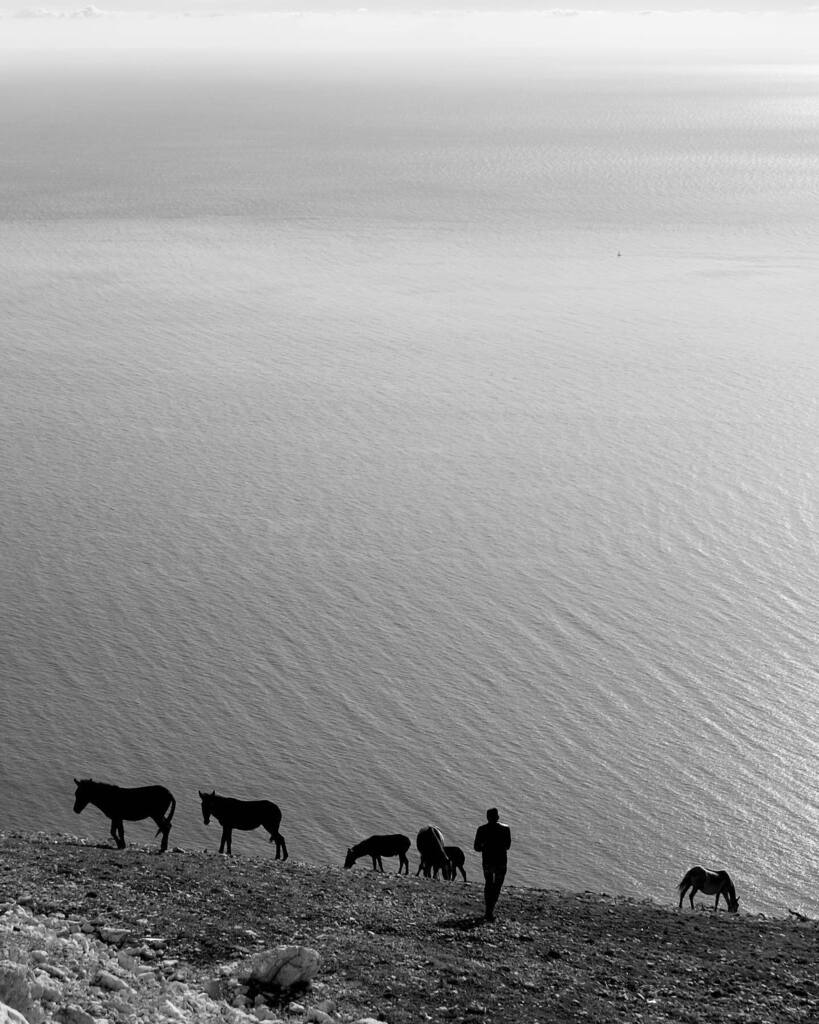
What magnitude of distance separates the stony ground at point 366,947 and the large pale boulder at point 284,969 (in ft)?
0.62

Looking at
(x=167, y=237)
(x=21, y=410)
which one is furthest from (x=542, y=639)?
(x=167, y=237)

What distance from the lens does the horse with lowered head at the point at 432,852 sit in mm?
21891

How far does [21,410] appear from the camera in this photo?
6162 centimetres

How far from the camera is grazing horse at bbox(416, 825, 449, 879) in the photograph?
2189 cm

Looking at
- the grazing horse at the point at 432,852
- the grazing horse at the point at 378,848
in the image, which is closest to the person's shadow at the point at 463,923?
the grazing horse at the point at 432,852

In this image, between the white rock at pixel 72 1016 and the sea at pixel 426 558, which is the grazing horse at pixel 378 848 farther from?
the white rock at pixel 72 1016

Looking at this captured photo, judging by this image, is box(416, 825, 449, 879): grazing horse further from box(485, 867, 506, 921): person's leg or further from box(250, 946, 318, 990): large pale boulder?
box(250, 946, 318, 990): large pale boulder

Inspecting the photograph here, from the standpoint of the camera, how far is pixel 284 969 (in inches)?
567

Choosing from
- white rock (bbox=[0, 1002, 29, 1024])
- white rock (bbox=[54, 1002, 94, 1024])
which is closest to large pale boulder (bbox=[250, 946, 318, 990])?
white rock (bbox=[54, 1002, 94, 1024])

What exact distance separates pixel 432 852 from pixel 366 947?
605 cm

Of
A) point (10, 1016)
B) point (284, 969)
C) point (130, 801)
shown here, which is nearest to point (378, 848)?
point (130, 801)

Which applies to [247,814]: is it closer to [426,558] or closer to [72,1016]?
[72,1016]

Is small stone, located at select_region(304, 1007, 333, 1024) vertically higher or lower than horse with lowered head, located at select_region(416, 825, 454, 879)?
lower

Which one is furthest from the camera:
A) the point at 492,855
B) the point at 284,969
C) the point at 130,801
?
the point at 130,801
